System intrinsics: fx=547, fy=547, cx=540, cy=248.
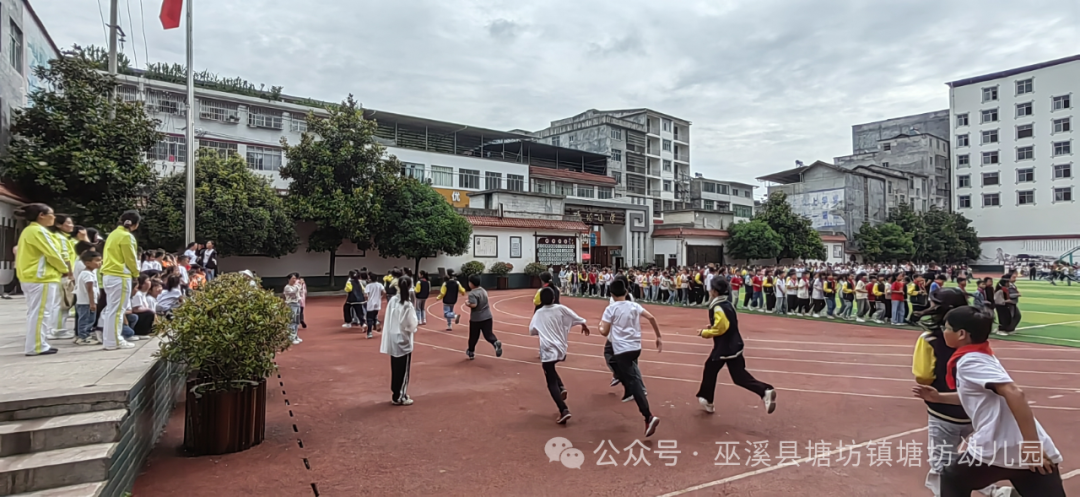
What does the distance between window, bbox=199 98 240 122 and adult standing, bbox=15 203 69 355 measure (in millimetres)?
26268

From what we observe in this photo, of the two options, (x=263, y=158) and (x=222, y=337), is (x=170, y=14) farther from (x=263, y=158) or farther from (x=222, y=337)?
(x=263, y=158)

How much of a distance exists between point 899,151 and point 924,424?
62930 millimetres

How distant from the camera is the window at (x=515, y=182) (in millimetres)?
39531

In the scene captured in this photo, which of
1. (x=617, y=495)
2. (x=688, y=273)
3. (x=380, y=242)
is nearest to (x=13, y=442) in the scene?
(x=617, y=495)

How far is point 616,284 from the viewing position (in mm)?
5977

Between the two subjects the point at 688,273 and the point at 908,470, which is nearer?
the point at 908,470

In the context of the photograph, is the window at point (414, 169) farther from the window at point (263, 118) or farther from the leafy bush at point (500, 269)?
the leafy bush at point (500, 269)

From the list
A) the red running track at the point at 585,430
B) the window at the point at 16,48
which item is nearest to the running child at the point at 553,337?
the red running track at the point at 585,430

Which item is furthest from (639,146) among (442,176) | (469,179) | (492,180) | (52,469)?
(52,469)

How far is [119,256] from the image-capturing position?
20.3 ft

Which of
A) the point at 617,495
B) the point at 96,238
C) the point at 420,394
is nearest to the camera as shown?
the point at 617,495

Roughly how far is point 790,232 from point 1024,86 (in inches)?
1303

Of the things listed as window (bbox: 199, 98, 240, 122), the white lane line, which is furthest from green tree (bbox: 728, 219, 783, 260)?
the white lane line

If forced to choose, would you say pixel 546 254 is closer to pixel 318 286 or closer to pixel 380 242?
pixel 380 242
